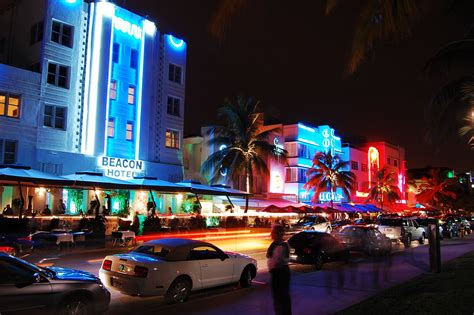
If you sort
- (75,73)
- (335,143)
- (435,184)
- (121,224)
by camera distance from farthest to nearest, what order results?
(435,184) → (335,143) → (75,73) → (121,224)

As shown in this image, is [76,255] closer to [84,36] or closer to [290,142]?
[84,36]

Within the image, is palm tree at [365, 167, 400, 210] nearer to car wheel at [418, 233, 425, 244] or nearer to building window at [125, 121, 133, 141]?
car wheel at [418, 233, 425, 244]

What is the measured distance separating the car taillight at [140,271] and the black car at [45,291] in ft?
4.98

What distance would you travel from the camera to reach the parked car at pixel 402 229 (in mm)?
27375

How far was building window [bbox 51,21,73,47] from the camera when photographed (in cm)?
2919

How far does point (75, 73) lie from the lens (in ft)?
97.8

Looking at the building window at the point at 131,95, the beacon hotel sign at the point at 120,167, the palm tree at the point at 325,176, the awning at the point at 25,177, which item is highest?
the building window at the point at 131,95

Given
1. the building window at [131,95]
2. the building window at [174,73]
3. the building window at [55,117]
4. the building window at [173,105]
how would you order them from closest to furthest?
the building window at [55,117] → the building window at [131,95] → the building window at [173,105] → the building window at [174,73]

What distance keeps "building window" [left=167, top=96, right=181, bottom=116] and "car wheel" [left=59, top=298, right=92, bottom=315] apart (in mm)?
29406

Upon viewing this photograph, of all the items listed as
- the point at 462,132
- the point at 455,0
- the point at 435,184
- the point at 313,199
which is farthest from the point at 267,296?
the point at 435,184

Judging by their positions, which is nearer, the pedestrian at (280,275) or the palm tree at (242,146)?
the pedestrian at (280,275)

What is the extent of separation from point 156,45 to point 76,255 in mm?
20533

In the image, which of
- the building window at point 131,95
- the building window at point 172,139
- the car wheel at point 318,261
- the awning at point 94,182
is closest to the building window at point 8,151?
the awning at point 94,182

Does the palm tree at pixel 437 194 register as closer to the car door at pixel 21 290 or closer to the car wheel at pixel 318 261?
the car wheel at pixel 318 261
